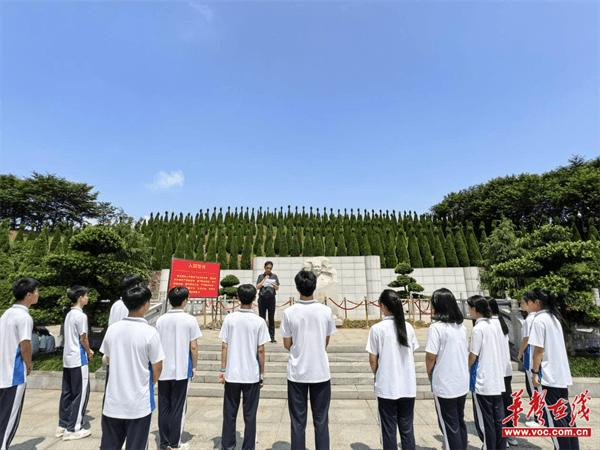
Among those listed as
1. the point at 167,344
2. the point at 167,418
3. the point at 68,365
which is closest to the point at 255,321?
the point at 167,344

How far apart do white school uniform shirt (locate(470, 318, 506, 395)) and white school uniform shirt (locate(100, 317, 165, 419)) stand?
267 cm

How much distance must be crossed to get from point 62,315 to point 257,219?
2011cm

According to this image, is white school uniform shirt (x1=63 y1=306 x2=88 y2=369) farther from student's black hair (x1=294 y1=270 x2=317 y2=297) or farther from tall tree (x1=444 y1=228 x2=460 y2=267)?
tall tree (x1=444 y1=228 x2=460 y2=267)

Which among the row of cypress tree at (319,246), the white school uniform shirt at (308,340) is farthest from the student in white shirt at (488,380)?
the row of cypress tree at (319,246)

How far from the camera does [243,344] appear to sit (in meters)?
Answer: 2.72

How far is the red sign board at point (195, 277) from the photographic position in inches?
290

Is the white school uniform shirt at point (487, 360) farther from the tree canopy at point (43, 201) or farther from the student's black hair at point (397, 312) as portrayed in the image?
the tree canopy at point (43, 201)

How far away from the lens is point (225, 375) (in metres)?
2.74

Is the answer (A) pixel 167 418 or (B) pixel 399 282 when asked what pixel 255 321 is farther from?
(B) pixel 399 282

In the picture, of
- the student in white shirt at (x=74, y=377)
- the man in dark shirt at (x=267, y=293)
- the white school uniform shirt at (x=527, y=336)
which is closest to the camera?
the white school uniform shirt at (x=527, y=336)

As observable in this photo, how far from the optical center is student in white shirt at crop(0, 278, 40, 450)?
2.57m

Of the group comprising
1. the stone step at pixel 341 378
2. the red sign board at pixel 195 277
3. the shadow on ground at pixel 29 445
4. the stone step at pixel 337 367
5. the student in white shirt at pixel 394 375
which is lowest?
the shadow on ground at pixel 29 445

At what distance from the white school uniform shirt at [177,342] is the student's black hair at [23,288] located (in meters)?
1.18

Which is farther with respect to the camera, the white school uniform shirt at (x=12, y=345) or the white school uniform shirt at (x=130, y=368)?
the white school uniform shirt at (x=12, y=345)
